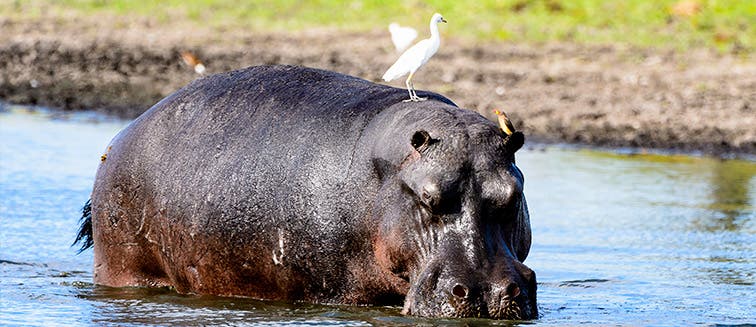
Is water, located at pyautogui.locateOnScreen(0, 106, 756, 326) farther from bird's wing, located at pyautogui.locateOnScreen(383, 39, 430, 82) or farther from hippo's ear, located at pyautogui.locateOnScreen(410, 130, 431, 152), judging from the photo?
bird's wing, located at pyautogui.locateOnScreen(383, 39, 430, 82)

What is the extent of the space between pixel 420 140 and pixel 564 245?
3.99 metres

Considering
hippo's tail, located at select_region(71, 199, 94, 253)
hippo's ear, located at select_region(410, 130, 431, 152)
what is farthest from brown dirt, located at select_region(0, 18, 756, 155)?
hippo's ear, located at select_region(410, 130, 431, 152)

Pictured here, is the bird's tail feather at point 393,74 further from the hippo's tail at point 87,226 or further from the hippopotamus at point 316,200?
the hippo's tail at point 87,226

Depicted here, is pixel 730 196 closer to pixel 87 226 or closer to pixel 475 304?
pixel 87 226

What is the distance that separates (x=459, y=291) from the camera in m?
6.32

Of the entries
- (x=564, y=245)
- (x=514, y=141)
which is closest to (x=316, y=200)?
(x=514, y=141)

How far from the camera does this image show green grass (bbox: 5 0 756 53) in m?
21.0

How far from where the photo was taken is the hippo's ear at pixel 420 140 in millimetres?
6613

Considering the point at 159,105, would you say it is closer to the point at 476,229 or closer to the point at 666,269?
the point at 476,229

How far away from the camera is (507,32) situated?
70.6 feet

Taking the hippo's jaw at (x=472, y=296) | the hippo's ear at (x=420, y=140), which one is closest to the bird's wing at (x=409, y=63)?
the hippo's ear at (x=420, y=140)

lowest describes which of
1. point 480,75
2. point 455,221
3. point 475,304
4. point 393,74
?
point 475,304

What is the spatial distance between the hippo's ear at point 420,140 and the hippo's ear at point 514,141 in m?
0.37

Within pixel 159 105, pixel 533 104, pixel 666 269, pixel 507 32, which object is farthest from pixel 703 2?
pixel 159 105
